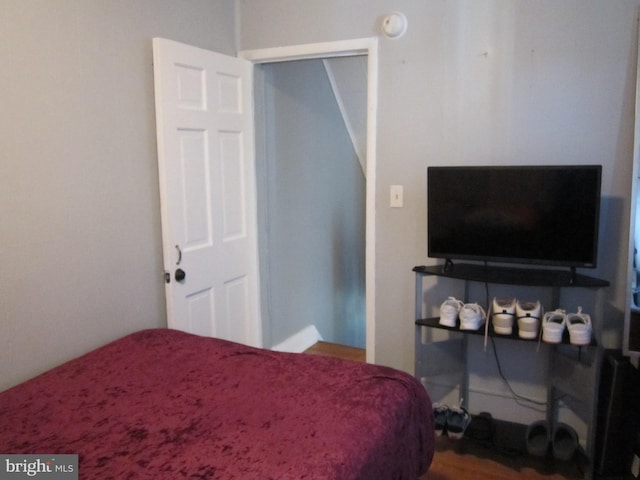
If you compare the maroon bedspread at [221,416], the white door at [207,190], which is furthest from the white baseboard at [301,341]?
the maroon bedspread at [221,416]

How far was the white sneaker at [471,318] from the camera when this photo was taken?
7.87ft

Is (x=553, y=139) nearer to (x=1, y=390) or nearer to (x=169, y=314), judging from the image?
(x=169, y=314)

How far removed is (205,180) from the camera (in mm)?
2744

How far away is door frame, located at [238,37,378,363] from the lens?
280 cm

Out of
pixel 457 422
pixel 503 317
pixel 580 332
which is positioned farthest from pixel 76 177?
pixel 580 332

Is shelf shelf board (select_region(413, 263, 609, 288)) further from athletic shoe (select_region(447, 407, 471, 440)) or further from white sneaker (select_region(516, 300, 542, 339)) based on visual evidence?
athletic shoe (select_region(447, 407, 471, 440))

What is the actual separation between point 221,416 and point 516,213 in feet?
5.32

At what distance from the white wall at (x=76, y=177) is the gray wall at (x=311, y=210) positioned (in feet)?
3.39

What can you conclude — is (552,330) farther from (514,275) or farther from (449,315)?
(449,315)

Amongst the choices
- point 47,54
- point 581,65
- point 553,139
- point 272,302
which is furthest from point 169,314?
point 581,65

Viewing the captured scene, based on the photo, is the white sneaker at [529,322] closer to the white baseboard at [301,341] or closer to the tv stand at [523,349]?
the tv stand at [523,349]

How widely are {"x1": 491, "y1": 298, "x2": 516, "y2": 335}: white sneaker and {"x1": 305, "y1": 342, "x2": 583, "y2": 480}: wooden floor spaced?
2.24 ft

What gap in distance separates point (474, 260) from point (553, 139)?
0.71 m

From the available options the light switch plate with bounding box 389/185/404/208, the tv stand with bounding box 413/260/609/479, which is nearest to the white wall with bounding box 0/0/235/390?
the light switch plate with bounding box 389/185/404/208
